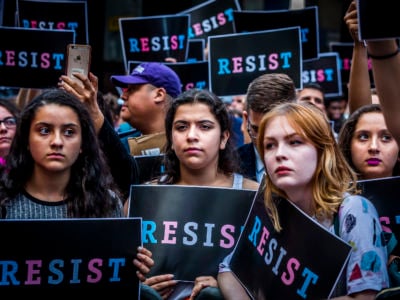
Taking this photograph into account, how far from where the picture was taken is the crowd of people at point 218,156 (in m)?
3.26

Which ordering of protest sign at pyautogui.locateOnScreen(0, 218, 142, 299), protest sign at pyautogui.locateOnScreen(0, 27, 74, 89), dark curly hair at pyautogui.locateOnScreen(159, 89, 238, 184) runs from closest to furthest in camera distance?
protest sign at pyautogui.locateOnScreen(0, 218, 142, 299)
dark curly hair at pyautogui.locateOnScreen(159, 89, 238, 184)
protest sign at pyautogui.locateOnScreen(0, 27, 74, 89)

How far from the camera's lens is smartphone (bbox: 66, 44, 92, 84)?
4.43 meters

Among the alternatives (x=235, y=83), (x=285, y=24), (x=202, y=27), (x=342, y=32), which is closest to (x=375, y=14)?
(x=235, y=83)

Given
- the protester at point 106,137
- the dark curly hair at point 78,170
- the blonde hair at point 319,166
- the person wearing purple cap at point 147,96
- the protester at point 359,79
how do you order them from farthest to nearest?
the person wearing purple cap at point 147,96, the protester at point 359,79, the protester at point 106,137, the dark curly hair at point 78,170, the blonde hair at point 319,166

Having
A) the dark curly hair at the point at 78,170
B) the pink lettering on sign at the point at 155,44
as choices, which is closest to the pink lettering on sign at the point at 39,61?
the pink lettering on sign at the point at 155,44

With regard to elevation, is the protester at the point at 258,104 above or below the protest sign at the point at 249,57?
below

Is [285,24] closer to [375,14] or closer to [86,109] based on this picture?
[86,109]

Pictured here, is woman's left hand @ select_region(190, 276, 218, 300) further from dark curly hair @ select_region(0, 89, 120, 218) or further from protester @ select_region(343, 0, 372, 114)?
protester @ select_region(343, 0, 372, 114)

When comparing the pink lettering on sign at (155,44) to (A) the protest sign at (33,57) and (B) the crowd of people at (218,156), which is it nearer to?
(A) the protest sign at (33,57)

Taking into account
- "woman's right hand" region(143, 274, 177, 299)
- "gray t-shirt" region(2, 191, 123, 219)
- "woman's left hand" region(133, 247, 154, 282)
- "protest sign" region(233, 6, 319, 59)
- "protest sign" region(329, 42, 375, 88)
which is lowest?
"woman's right hand" region(143, 274, 177, 299)

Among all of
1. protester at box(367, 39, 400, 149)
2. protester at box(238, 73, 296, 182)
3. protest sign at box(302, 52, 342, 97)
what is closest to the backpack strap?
protester at box(367, 39, 400, 149)

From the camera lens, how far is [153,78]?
230 inches

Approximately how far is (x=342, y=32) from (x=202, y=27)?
20.9ft

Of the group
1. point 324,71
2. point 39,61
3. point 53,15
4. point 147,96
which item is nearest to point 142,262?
point 147,96
